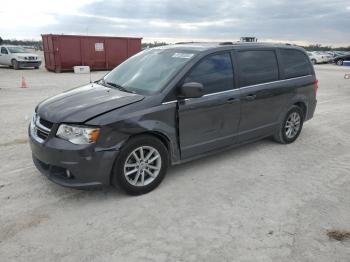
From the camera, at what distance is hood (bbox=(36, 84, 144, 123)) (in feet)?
12.0

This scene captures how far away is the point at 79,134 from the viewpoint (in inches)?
141

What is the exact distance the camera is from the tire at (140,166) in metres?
3.77

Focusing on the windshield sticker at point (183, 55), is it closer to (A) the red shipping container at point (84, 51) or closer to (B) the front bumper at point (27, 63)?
(A) the red shipping container at point (84, 51)

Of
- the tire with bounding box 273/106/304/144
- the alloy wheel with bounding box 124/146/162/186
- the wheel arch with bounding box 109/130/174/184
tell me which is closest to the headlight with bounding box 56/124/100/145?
the wheel arch with bounding box 109/130/174/184

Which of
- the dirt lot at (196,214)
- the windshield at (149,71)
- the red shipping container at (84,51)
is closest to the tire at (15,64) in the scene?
the red shipping container at (84,51)

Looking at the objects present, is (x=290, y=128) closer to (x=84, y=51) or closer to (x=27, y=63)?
(x=84, y=51)

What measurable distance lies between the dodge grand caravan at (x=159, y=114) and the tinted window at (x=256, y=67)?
0.6 inches

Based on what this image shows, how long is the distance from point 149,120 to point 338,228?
2.30 meters

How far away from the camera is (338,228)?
11.1 ft

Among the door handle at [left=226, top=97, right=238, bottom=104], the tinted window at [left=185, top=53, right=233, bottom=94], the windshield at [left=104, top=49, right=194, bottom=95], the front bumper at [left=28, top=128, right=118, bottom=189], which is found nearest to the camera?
the front bumper at [left=28, top=128, right=118, bottom=189]

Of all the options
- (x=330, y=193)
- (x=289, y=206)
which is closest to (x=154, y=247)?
(x=289, y=206)

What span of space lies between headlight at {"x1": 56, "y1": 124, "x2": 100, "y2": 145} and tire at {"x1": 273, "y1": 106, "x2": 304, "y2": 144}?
350cm

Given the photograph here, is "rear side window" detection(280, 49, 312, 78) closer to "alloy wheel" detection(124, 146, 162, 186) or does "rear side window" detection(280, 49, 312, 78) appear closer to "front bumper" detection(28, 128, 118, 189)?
"alloy wheel" detection(124, 146, 162, 186)

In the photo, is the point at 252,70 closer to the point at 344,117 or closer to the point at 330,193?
the point at 330,193
